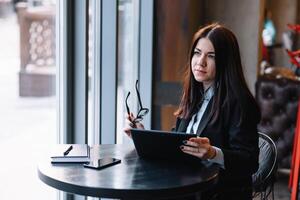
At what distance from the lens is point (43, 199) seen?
261 cm

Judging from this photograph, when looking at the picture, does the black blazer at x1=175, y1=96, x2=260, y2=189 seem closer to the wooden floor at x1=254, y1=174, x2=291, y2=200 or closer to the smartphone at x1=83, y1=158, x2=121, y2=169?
the smartphone at x1=83, y1=158, x2=121, y2=169

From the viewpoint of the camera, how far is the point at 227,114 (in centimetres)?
192

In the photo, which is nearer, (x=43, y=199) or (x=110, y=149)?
(x=110, y=149)

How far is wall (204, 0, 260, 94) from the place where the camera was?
13.6ft

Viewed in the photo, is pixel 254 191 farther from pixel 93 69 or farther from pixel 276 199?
pixel 276 199

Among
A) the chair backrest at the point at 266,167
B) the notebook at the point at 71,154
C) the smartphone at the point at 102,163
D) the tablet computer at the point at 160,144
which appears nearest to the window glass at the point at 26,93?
the notebook at the point at 71,154

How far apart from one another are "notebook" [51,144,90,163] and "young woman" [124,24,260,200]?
449 millimetres

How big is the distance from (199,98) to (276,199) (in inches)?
78.8

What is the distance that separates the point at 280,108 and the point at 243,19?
0.84 m

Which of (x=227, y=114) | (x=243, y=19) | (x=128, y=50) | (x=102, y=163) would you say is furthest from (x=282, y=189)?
(x=102, y=163)

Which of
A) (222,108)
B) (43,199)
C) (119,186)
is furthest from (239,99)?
(43,199)

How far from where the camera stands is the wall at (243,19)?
4.16 meters

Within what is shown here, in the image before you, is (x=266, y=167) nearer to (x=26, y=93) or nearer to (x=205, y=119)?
(x=205, y=119)

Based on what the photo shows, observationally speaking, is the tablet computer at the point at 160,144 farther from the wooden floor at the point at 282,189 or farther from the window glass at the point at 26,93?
the wooden floor at the point at 282,189
